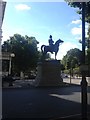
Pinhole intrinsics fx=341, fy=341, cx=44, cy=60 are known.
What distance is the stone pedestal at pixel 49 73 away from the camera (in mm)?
28898

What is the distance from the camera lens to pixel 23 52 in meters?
60.2

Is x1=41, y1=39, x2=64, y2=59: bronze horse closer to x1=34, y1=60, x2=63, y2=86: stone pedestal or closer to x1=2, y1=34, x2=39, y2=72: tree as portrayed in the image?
x1=34, y1=60, x2=63, y2=86: stone pedestal

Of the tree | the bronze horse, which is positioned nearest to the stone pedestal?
the bronze horse

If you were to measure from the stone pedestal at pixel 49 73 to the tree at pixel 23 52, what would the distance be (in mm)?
28681

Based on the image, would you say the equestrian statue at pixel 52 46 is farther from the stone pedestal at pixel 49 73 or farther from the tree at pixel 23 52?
the tree at pixel 23 52

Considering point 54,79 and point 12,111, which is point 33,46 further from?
point 12,111

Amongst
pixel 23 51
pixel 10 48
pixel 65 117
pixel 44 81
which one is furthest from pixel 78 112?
pixel 23 51

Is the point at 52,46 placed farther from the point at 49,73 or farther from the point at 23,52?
the point at 23,52

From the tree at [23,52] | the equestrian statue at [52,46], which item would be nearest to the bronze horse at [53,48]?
the equestrian statue at [52,46]

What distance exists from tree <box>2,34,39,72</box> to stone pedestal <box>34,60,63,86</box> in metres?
28.7

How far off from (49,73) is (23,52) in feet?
102

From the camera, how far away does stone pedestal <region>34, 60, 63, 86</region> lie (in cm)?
2890

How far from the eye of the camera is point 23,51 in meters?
60.3

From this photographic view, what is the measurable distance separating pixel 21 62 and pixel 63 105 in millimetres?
48934
